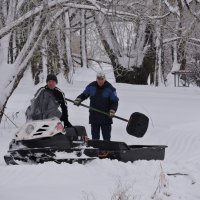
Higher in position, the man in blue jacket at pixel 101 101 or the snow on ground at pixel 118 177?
the man in blue jacket at pixel 101 101

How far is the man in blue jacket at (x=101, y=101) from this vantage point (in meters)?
11.4

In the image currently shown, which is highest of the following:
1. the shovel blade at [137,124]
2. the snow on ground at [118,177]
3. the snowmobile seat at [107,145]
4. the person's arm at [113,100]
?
the person's arm at [113,100]

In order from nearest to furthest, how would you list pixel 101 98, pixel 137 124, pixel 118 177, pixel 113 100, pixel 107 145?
1. pixel 118 177
2. pixel 107 145
3. pixel 137 124
4. pixel 113 100
5. pixel 101 98

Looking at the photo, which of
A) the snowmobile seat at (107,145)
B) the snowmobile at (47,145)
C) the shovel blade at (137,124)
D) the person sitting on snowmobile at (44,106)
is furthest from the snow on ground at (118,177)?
the person sitting on snowmobile at (44,106)

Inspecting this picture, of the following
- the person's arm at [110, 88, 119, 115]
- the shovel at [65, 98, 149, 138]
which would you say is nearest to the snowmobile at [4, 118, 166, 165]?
the shovel at [65, 98, 149, 138]

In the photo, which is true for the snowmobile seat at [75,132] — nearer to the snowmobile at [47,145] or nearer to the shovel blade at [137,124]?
the snowmobile at [47,145]

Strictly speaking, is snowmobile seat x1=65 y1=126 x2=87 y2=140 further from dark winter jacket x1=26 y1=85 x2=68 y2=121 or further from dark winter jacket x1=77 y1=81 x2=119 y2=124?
dark winter jacket x1=77 y1=81 x2=119 y2=124

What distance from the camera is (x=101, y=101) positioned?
11.4 metres

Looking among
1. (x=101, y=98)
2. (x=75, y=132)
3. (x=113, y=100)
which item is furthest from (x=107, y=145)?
(x=101, y=98)

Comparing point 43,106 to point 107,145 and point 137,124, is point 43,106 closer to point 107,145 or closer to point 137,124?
point 107,145

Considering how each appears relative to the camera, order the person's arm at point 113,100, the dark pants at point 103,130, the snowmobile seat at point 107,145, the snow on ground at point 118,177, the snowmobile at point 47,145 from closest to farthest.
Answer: the snow on ground at point 118,177, the snowmobile at point 47,145, the snowmobile seat at point 107,145, the person's arm at point 113,100, the dark pants at point 103,130

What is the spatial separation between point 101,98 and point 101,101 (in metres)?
0.06

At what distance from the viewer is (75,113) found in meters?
18.3

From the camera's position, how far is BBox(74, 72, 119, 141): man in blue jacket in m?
11.4
